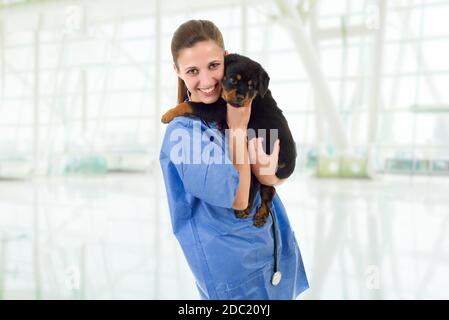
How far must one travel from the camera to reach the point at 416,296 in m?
2.68

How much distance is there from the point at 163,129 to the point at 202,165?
0.62ft

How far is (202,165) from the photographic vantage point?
3.02 feet

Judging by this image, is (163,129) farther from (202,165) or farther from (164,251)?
(164,251)

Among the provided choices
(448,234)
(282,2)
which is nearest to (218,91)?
(448,234)

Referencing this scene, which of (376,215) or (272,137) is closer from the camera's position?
(272,137)

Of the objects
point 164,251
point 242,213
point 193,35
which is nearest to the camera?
point 193,35

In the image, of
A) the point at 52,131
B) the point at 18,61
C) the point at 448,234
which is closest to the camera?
the point at 448,234

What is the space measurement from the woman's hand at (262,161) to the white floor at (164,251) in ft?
4.68

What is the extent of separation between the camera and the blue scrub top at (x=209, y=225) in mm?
931

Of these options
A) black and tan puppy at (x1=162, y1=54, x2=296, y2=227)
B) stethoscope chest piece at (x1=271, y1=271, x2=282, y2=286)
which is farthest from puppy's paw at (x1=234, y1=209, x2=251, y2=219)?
stethoscope chest piece at (x1=271, y1=271, x2=282, y2=286)

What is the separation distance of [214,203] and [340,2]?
17729mm

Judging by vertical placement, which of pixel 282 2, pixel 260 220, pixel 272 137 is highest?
pixel 282 2

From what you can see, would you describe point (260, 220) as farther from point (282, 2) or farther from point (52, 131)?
point (52, 131)

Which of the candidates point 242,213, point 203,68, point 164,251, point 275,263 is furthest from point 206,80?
point 164,251
